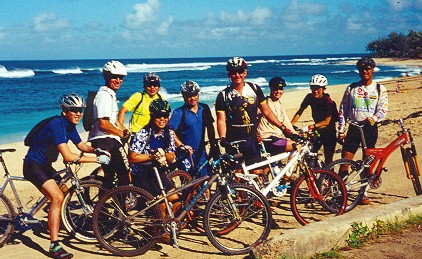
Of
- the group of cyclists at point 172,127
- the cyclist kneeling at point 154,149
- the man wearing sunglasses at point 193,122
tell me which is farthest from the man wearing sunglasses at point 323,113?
the cyclist kneeling at point 154,149

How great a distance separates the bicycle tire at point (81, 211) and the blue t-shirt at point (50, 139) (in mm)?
563

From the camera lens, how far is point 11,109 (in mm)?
26922

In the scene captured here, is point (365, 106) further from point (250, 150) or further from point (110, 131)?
point (110, 131)

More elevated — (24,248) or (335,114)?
(335,114)

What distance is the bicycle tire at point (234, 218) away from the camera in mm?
4793

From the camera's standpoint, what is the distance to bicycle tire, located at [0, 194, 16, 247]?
5.17m

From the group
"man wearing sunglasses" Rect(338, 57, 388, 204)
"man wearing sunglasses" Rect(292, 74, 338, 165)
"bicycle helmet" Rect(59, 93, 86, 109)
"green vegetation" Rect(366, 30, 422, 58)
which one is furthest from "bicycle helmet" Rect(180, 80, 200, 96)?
"green vegetation" Rect(366, 30, 422, 58)

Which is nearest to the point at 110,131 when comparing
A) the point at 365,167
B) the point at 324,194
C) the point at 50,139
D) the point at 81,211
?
the point at 50,139

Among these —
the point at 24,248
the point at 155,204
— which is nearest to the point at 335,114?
the point at 155,204

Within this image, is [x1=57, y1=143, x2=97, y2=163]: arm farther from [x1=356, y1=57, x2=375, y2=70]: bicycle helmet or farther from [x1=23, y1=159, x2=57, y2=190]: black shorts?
[x1=356, y1=57, x2=375, y2=70]: bicycle helmet

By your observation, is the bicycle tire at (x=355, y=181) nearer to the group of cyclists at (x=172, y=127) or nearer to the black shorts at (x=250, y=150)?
the group of cyclists at (x=172, y=127)

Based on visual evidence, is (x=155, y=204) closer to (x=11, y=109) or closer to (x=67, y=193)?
(x=67, y=193)

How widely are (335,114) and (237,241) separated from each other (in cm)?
287

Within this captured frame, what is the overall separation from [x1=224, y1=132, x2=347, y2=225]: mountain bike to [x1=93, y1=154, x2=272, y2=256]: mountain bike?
444 mm
